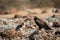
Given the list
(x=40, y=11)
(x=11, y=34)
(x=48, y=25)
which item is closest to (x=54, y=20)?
(x=48, y=25)

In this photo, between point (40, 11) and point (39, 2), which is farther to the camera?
point (39, 2)

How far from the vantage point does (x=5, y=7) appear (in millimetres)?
25922

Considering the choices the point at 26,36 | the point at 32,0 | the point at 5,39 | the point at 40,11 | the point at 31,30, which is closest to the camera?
the point at 5,39

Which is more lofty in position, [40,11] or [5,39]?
[5,39]

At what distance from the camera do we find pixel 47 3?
27.5m

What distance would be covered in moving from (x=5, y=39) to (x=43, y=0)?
15.5m

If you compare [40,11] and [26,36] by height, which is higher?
[26,36]

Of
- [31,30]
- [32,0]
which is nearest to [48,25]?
[31,30]

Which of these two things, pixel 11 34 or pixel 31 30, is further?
pixel 31 30

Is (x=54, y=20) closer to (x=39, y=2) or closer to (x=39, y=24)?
(x=39, y=24)

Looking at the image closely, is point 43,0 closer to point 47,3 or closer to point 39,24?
point 47,3

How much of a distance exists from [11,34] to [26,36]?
44.9 inches

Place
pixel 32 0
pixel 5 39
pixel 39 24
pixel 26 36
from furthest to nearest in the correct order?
1. pixel 32 0
2. pixel 39 24
3. pixel 26 36
4. pixel 5 39

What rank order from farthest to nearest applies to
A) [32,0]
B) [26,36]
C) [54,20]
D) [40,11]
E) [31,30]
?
[32,0], [40,11], [54,20], [31,30], [26,36]
